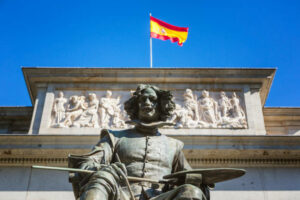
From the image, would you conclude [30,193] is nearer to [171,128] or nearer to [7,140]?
[7,140]

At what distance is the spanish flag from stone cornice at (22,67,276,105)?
3885mm

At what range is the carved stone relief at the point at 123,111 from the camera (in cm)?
1394

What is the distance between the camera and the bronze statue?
451 cm

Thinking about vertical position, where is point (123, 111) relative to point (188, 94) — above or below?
below

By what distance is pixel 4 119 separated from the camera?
15.1 metres

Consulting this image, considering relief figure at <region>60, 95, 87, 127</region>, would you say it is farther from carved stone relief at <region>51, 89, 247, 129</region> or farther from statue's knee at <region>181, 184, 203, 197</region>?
statue's knee at <region>181, 184, 203, 197</region>

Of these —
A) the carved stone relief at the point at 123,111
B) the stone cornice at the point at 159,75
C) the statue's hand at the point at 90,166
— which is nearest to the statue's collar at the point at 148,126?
the statue's hand at the point at 90,166

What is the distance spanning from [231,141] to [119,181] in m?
8.52

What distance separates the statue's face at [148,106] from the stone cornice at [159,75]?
348 inches

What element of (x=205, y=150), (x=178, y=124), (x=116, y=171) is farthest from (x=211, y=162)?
(x=116, y=171)

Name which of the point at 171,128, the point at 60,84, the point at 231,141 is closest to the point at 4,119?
the point at 60,84

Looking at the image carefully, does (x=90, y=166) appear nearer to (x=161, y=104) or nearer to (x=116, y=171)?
(x=116, y=171)

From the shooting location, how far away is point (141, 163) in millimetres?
5371

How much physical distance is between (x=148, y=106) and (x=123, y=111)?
8413 millimetres
